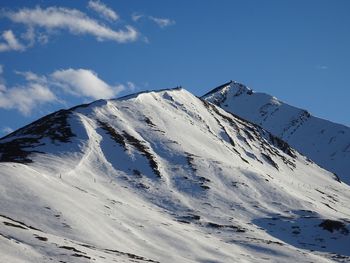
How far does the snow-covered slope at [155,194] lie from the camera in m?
66.0

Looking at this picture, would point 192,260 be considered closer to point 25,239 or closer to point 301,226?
point 25,239

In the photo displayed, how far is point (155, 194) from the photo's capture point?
335ft

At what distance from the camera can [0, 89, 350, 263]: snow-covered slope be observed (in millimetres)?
66000

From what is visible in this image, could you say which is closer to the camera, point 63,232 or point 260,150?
point 63,232

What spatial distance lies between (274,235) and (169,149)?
37397mm

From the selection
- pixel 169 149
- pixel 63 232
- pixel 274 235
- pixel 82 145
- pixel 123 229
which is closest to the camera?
pixel 63 232

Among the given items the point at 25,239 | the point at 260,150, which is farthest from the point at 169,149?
the point at 25,239

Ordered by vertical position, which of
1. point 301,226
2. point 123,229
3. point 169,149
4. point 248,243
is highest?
point 169,149

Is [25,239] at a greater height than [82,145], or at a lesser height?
lesser

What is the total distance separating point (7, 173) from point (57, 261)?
29.9 meters

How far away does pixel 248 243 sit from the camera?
8631cm

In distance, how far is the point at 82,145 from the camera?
367ft

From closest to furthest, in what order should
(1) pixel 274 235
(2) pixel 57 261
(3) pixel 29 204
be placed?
1. (2) pixel 57 261
2. (3) pixel 29 204
3. (1) pixel 274 235

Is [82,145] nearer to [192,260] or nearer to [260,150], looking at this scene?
[192,260]
